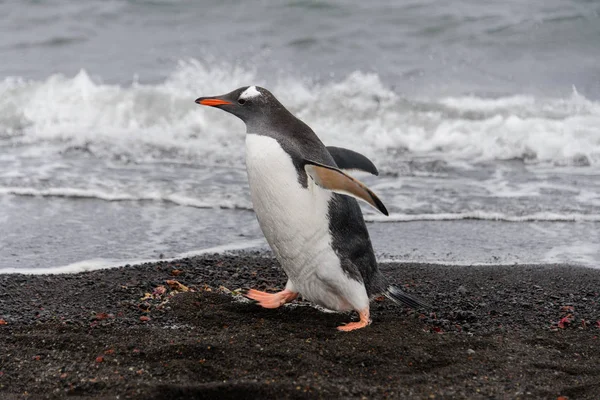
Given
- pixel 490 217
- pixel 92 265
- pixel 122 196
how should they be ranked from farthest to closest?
pixel 122 196
pixel 490 217
pixel 92 265

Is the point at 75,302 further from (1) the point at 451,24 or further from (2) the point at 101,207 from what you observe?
(1) the point at 451,24

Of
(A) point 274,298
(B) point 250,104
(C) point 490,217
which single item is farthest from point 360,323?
(C) point 490,217

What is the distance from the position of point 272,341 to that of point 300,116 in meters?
7.91

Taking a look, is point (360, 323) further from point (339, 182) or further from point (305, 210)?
point (339, 182)

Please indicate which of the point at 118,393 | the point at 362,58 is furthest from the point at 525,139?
the point at 118,393

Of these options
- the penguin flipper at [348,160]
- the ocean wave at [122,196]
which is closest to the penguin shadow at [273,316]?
the penguin flipper at [348,160]

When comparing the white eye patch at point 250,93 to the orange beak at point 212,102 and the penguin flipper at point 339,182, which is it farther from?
the penguin flipper at point 339,182

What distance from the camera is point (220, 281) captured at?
15.9 feet

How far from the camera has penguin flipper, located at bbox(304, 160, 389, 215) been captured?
3.58m

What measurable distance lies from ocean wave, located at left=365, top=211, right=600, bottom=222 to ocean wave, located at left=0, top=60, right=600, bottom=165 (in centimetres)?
246

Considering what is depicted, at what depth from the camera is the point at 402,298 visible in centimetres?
427

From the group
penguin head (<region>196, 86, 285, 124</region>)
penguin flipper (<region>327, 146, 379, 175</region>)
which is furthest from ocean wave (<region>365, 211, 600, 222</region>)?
penguin head (<region>196, 86, 285, 124</region>)

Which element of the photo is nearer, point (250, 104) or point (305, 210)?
point (305, 210)

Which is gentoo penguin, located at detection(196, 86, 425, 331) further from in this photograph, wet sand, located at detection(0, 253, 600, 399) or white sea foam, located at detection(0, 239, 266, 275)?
white sea foam, located at detection(0, 239, 266, 275)
